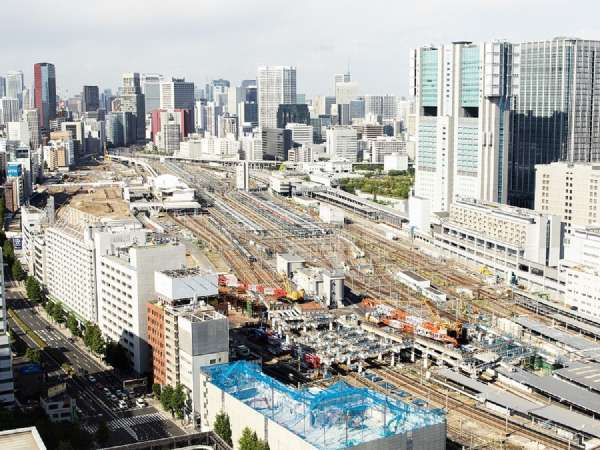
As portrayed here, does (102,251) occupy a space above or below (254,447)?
above

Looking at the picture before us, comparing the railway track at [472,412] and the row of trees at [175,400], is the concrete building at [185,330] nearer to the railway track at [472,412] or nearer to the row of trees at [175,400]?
the row of trees at [175,400]

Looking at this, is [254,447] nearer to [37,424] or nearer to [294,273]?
[37,424]

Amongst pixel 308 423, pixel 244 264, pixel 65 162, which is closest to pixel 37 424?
pixel 308 423

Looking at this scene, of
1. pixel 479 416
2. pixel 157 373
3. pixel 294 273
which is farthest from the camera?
pixel 294 273

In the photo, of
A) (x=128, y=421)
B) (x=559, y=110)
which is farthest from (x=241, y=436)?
(x=559, y=110)

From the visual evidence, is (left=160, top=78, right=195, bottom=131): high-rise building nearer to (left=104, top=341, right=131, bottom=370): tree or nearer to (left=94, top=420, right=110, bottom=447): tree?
(left=104, top=341, right=131, bottom=370): tree

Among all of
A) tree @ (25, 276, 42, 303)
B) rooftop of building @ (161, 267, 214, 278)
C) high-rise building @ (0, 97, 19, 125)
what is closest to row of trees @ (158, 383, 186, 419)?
rooftop of building @ (161, 267, 214, 278)

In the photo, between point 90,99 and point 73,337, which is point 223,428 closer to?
point 73,337
